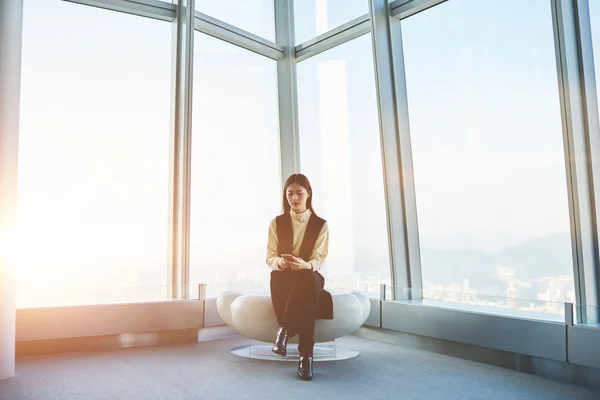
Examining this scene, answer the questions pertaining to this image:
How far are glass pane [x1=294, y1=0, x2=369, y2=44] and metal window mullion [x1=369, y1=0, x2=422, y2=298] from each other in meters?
0.45

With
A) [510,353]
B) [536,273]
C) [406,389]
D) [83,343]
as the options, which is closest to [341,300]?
[406,389]

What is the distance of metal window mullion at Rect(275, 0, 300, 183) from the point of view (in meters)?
5.73

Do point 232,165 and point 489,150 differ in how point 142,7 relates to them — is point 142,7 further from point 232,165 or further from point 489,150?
point 489,150

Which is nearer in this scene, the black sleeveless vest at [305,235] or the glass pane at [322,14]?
the black sleeveless vest at [305,235]

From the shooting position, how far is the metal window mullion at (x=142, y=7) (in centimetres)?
465

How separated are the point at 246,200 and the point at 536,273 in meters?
2.86

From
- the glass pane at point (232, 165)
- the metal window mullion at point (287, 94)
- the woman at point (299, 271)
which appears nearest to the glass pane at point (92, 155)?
the glass pane at point (232, 165)

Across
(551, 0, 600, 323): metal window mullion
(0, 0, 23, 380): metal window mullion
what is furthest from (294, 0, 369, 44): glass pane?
(0, 0, 23, 380): metal window mullion

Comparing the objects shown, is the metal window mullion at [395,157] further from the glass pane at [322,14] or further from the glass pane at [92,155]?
the glass pane at [92,155]

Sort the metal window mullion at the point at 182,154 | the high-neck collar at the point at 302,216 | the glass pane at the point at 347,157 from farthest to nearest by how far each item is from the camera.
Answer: the glass pane at the point at 347,157 < the metal window mullion at the point at 182,154 < the high-neck collar at the point at 302,216

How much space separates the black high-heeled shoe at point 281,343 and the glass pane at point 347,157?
1.42m

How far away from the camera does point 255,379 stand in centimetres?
313

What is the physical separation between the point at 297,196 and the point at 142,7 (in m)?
2.48

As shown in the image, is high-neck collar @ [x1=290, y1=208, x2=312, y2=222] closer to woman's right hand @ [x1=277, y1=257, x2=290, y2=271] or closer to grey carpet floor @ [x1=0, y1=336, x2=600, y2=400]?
woman's right hand @ [x1=277, y1=257, x2=290, y2=271]
